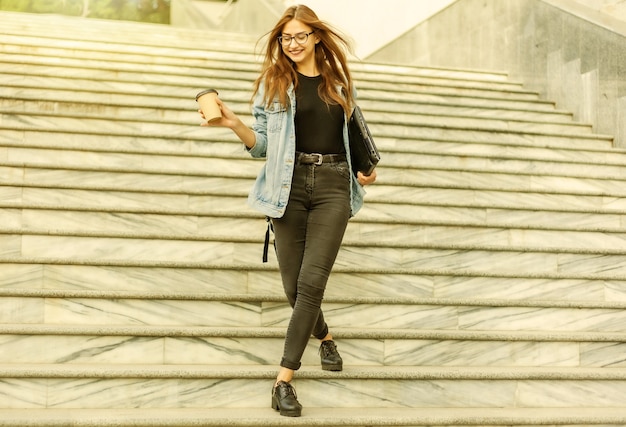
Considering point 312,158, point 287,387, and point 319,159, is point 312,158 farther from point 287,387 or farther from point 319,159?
point 287,387

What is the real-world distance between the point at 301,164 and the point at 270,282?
1187mm

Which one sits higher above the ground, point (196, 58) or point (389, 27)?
point (389, 27)

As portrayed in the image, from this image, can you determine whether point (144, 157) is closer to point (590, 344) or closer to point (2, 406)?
point (2, 406)

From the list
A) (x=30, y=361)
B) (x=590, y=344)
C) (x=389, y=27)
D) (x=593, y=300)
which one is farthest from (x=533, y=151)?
(x=389, y=27)

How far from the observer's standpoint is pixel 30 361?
3.67m

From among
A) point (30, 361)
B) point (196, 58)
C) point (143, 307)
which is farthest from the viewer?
point (196, 58)

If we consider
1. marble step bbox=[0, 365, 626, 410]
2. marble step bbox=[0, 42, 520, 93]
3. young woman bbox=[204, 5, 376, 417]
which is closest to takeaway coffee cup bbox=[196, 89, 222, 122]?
young woman bbox=[204, 5, 376, 417]

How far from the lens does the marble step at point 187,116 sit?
582 cm

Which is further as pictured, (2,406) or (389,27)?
(389,27)

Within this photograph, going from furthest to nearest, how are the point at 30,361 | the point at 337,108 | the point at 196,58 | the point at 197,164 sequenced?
the point at 196,58, the point at 197,164, the point at 30,361, the point at 337,108

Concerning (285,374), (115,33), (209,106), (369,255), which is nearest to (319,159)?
(209,106)

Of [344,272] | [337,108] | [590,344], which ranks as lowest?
[590,344]

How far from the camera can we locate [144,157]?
5363 millimetres

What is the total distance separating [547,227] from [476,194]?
64cm
